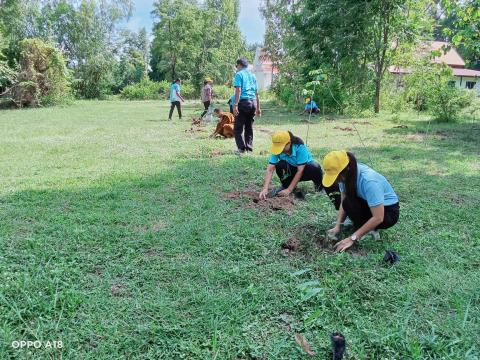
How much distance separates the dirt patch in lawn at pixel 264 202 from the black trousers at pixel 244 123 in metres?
2.73

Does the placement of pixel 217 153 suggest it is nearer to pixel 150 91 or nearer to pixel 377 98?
pixel 377 98

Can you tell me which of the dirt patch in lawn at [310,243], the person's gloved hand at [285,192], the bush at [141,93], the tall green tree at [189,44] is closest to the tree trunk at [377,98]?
the person's gloved hand at [285,192]

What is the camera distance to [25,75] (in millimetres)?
19188

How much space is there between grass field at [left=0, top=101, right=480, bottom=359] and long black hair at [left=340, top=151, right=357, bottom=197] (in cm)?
56

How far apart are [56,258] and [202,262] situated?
120 cm

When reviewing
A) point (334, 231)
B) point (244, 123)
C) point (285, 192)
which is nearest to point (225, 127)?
point (244, 123)

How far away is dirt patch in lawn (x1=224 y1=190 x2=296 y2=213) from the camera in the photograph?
173 inches

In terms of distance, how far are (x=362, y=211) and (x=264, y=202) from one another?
4.57ft

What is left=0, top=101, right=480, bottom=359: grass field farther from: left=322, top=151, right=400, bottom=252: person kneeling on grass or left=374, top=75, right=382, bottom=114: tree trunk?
left=374, top=75, right=382, bottom=114: tree trunk

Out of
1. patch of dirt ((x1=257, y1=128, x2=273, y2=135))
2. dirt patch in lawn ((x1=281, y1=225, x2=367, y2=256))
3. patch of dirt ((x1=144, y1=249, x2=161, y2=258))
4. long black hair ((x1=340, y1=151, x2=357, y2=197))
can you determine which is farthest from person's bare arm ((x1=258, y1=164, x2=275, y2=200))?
patch of dirt ((x1=257, y1=128, x2=273, y2=135))

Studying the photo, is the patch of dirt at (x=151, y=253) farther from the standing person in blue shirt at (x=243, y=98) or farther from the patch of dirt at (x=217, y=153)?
the standing person in blue shirt at (x=243, y=98)

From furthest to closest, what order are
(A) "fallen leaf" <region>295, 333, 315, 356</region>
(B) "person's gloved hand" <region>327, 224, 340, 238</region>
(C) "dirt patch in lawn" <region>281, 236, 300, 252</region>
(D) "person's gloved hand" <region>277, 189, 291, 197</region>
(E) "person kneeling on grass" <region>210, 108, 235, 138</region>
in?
(E) "person kneeling on grass" <region>210, 108, 235, 138</region> → (D) "person's gloved hand" <region>277, 189, 291, 197</region> → (B) "person's gloved hand" <region>327, 224, 340, 238</region> → (C) "dirt patch in lawn" <region>281, 236, 300, 252</region> → (A) "fallen leaf" <region>295, 333, 315, 356</region>

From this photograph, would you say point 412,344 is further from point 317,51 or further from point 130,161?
point 317,51

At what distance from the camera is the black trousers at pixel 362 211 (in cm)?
333
